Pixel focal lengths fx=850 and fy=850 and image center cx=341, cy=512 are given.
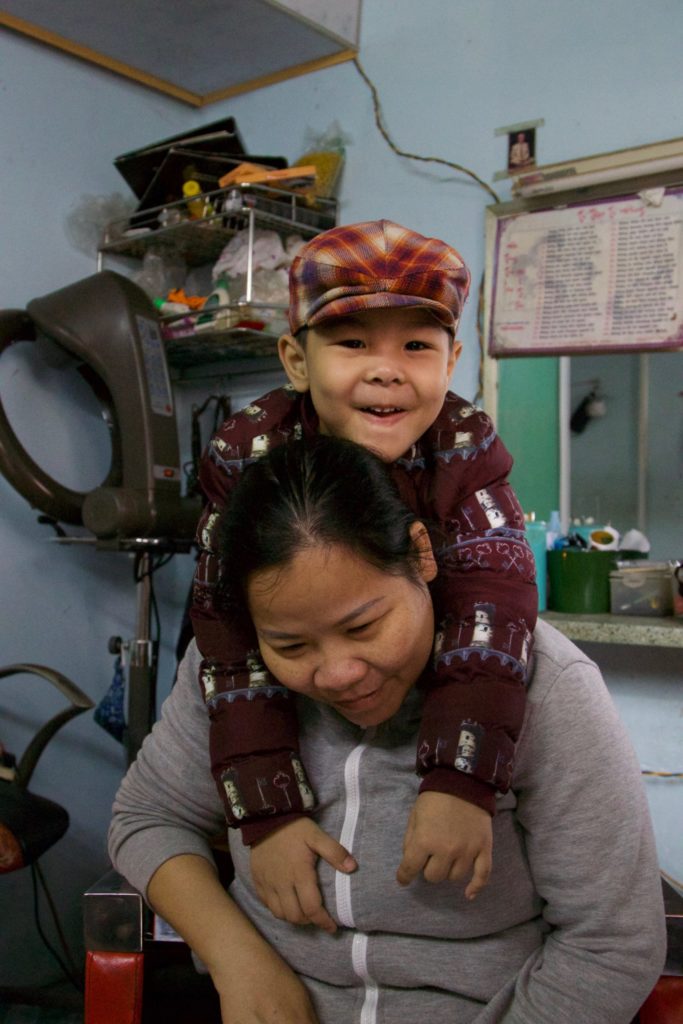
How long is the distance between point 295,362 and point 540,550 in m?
1.13


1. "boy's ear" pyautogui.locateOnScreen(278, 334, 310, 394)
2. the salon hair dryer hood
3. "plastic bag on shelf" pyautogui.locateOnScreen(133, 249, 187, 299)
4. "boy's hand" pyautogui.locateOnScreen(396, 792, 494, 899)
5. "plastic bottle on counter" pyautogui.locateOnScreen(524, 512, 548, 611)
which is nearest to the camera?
"boy's hand" pyautogui.locateOnScreen(396, 792, 494, 899)

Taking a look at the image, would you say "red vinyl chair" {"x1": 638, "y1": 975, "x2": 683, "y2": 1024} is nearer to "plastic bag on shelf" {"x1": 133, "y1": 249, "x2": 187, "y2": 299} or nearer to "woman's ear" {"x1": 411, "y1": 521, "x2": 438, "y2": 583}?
"woman's ear" {"x1": 411, "y1": 521, "x2": 438, "y2": 583}

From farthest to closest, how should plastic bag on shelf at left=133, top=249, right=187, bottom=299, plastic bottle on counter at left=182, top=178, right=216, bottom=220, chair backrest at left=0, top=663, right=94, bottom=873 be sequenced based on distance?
plastic bag on shelf at left=133, top=249, right=187, bottom=299, plastic bottle on counter at left=182, top=178, right=216, bottom=220, chair backrest at left=0, top=663, right=94, bottom=873

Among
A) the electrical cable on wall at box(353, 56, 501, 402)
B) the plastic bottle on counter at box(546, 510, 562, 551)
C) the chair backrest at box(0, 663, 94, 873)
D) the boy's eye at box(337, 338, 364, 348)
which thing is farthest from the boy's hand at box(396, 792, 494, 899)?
the electrical cable on wall at box(353, 56, 501, 402)

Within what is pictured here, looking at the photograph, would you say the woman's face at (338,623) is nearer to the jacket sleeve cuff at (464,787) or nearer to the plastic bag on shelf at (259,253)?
the jacket sleeve cuff at (464,787)

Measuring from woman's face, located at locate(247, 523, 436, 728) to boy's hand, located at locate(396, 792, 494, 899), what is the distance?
0.41 ft

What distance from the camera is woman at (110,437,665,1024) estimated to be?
0.85 metres

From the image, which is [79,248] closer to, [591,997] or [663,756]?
[663,756]

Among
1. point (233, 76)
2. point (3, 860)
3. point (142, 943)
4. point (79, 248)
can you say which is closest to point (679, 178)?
point (233, 76)

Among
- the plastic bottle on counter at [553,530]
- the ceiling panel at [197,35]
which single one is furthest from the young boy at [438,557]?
the ceiling panel at [197,35]

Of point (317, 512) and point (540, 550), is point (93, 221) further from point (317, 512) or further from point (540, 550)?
point (317, 512)

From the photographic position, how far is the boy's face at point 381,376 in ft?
3.20

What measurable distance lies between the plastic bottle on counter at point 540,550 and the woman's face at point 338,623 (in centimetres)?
120

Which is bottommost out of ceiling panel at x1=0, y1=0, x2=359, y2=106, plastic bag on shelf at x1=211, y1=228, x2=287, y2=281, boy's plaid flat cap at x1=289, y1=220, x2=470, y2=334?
boy's plaid flat cap at x1=289, y1=220, x2=470, y2=334
